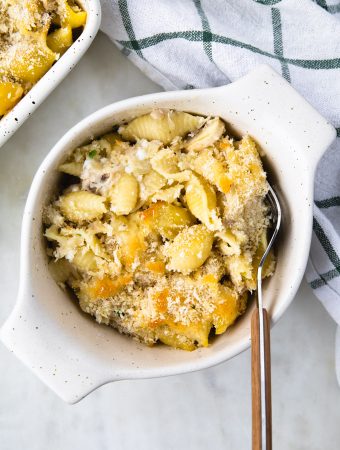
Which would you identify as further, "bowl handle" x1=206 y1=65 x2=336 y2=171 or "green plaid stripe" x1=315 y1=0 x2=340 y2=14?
"green plaid stripe" x1=315 y1=0 x2=340 y2=14

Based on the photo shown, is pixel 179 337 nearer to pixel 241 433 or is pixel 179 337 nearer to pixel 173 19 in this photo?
pixel 241 433

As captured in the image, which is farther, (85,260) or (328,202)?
(328,202)

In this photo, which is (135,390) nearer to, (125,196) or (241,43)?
(125,196)

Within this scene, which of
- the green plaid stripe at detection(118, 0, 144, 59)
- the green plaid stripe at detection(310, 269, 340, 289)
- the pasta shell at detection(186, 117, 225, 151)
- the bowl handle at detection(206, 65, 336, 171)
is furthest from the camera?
the green plaid stripe at detection(310, 269, 340, 289)

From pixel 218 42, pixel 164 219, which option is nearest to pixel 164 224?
pixel 164 219

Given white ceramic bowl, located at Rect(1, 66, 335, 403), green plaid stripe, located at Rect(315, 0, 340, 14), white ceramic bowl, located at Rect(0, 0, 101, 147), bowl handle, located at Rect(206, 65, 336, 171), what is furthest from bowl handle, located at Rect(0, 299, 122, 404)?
green plaid stripe, located at Rect(315, 0, 340, 14)

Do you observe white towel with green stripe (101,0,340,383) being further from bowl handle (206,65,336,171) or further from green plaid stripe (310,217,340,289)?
bowl handle (206,65,336,171)

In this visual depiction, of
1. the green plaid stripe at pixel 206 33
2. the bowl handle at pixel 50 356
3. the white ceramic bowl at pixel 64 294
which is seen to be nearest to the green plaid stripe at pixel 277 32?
the green plaid stripe at pixel 206 33
